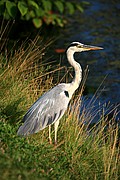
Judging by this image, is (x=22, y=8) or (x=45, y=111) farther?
(x=22, y=8)

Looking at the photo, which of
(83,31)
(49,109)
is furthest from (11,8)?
(83,31)

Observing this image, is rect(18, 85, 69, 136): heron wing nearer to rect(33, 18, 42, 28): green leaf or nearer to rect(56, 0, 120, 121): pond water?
rect(56, 0, 120, 121): pond water

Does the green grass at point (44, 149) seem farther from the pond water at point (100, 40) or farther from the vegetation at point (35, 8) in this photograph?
the pond water at point (100, 40)

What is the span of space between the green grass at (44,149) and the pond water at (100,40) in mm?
2000

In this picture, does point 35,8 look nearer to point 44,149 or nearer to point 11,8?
point 11,8

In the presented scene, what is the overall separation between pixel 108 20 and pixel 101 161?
25.5ft

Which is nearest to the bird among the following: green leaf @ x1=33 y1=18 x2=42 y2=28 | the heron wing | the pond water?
the heron wing

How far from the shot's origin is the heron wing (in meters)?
5.73

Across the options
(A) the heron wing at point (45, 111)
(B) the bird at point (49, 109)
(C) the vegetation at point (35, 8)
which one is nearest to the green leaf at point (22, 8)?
(C) the vegetation at point (35, 8)

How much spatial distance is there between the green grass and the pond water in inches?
78.7

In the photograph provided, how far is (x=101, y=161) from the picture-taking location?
19.1 ft

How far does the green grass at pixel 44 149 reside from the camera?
4684 millimetres

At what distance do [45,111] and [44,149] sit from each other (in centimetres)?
53

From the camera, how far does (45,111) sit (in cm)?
586
